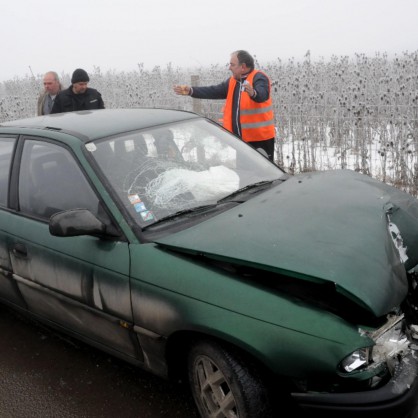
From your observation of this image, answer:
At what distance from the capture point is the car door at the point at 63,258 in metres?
2.56

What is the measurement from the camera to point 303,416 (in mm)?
1979

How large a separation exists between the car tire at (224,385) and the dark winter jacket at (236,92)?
377 centimetres

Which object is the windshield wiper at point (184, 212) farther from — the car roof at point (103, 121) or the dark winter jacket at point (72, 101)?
the dark winter jacket at point (72, 101)

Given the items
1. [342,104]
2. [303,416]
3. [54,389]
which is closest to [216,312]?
[303,416]

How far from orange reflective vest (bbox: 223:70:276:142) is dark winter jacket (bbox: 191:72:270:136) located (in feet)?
0.18

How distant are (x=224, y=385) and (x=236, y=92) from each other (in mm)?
4159

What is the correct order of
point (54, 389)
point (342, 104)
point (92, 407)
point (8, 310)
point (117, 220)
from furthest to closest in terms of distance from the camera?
point (342, 104) < point (8, 310) < point (54, 389) < point (92, 407) < point (117, 220)

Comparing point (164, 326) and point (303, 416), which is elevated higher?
point (164, 326)

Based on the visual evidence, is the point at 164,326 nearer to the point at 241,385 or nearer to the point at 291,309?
the point at 241,385

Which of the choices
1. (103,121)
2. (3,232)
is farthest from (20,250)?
(103,121)

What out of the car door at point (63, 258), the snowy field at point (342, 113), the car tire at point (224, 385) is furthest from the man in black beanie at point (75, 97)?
the car tire at point (224, 385)

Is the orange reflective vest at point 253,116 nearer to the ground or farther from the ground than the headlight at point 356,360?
farther from the ground

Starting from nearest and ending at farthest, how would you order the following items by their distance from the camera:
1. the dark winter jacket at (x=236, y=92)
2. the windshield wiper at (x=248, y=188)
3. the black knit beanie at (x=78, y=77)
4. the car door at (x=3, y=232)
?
1. the windshield wiper at (x=248, y=188)
2. the car door at (x=3, y=232)
3. the dark winter jacket at (x=236, y=92)
4. the black knit beanie at (x=78, y=77)

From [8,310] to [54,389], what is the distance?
1.28 m
